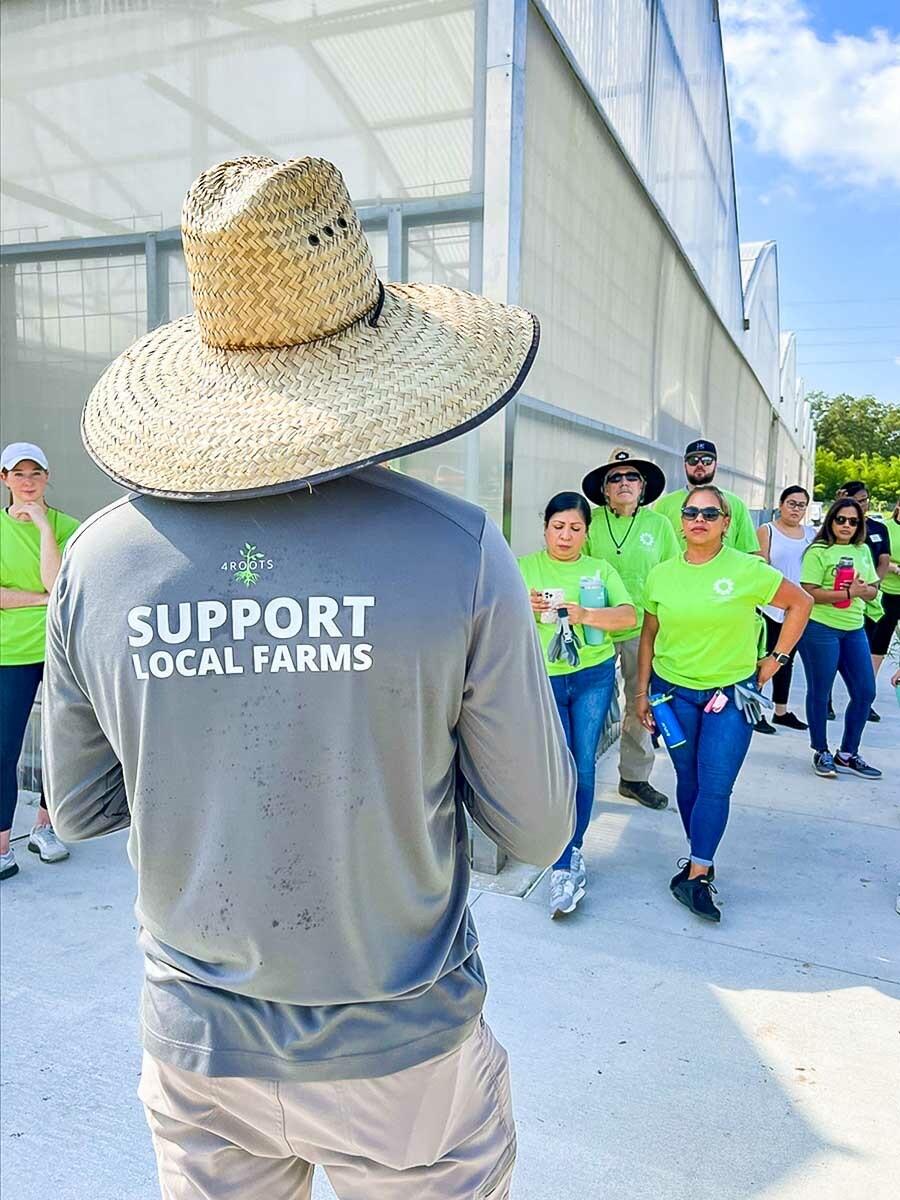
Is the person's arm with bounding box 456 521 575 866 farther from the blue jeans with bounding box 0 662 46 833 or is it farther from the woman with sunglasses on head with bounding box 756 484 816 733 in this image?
the woman with sunglasses on head with bounding box 756 484 816 733

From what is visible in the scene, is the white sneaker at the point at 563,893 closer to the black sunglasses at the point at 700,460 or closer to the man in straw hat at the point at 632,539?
the man in straw hat at the point at 632,539

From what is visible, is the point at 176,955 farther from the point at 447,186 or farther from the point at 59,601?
the point at 447,186

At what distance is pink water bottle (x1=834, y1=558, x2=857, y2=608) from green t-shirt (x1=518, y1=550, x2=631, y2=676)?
218cm

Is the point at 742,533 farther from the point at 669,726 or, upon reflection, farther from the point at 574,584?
the point at 669,726

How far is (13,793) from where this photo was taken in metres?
4.06

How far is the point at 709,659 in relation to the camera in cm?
375

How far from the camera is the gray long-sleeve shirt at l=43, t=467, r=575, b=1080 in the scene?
110 centimetres

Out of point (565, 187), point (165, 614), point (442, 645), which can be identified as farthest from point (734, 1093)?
point (565, 187)

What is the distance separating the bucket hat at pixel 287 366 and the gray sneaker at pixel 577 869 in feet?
9.74

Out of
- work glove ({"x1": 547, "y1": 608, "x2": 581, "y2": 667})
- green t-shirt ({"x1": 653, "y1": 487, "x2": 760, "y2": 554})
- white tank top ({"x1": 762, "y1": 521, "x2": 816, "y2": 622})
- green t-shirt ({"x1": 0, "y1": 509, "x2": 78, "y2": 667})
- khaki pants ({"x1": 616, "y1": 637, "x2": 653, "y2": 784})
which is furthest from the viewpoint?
white tank top ({"x1": 762, "y1": 521, "x2": 816, "y2": 622})

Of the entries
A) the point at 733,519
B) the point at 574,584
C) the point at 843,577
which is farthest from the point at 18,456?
the point at 843,577

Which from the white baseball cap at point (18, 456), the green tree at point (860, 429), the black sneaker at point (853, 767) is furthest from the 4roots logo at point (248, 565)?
the green tree at point (860, 429)

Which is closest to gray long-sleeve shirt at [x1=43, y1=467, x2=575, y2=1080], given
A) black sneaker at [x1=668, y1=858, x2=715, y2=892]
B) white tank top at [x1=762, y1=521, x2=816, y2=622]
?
black sneaker at [x1=668, y1=858, x2=715, y2=892]

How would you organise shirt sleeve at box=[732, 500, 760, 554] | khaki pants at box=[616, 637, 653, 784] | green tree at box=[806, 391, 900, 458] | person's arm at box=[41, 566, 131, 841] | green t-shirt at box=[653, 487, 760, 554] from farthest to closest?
green tree at box=[806, 391, 900, 458] < shirt sleeve at box=[732, 500, 760, 554] < green t-shirt at box=[653, 487, 760, 554] < khaki pants at box=[616, 637, 653, 784] < person's arm at box=[41, 566, 131, 841]
